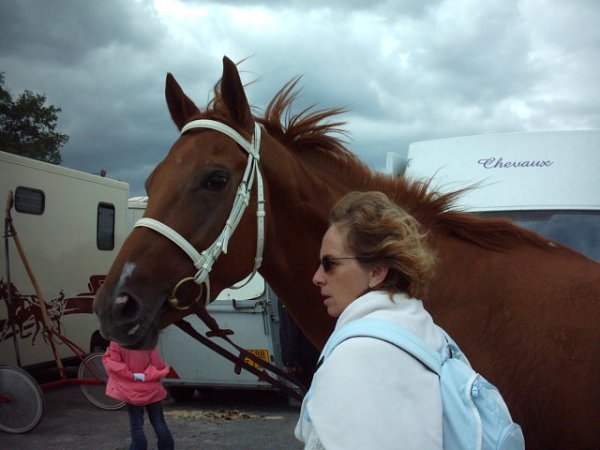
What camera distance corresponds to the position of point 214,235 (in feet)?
8.17

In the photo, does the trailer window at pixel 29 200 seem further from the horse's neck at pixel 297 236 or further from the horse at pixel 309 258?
the horse's neck at pixel 297 236

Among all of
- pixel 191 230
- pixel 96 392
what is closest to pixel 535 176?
pixel 191 230

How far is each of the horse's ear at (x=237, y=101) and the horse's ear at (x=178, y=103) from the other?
10.9 inches

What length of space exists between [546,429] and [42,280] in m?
9.20

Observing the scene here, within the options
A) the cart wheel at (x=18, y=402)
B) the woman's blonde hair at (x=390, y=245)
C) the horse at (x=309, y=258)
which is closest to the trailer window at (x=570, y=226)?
the horse at (x=309, y=258)

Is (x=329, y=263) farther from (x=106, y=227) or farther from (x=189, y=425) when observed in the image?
(x=106, y=227)

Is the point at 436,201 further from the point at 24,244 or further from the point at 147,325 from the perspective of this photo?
the point at 24,244

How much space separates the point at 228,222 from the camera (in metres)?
2.52

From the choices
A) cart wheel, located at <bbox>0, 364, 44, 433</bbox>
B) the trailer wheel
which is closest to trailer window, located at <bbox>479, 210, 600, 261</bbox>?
cart wheel, located at <bbox>0, 364, 44, 433</bbox>

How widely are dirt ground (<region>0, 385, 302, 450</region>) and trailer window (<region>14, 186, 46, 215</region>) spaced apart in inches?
122

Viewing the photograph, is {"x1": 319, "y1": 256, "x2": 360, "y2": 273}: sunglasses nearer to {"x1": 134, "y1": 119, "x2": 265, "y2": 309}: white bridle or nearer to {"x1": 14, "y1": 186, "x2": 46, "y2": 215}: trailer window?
{"x1": 134, "y1": 119, "x2": 265, "y2": 309}: white bridle

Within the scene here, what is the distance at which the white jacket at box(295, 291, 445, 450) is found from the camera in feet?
3.93

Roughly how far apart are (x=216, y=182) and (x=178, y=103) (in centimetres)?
66

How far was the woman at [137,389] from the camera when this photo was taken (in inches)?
218
